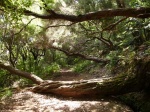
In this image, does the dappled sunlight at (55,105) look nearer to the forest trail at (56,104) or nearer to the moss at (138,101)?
the forest trail at (56,104)

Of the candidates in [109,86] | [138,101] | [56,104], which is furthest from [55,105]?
[138,101]

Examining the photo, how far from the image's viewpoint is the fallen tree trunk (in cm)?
632

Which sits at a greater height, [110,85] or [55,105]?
[110,85]

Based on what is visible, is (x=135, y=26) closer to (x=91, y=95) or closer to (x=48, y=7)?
(x=91, y=95)

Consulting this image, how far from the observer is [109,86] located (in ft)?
21.8

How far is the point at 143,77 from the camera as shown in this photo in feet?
20.7

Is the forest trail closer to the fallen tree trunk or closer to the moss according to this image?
the fallen tree trunk

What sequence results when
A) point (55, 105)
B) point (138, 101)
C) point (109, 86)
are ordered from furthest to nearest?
point (109, 86) < point (138, 101) < point (55, 105)

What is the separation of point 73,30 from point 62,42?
1428mm

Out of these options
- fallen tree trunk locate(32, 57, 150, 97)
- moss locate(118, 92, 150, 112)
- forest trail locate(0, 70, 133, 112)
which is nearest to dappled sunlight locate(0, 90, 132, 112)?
forest trail locate(0, 70, 133, 112)

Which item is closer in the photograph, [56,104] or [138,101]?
[56,104]

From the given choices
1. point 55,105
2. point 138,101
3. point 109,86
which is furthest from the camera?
point 109,86

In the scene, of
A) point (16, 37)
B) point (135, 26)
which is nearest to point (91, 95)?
point (135, 26)

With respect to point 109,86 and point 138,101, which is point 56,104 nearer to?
point 109,86
